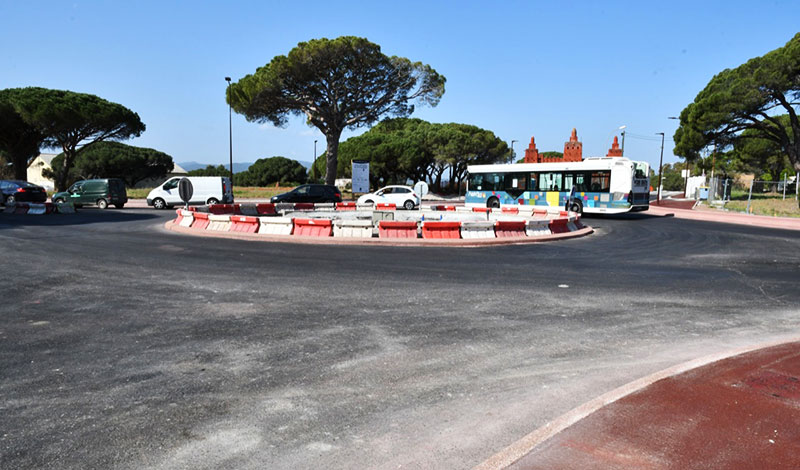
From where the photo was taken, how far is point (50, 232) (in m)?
15.4

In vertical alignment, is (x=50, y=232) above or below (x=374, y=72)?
below

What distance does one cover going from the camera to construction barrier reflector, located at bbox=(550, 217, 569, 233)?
16062mm

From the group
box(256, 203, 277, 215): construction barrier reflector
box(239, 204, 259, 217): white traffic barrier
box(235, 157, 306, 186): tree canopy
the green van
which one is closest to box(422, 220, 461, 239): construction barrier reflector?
box(239, 204, 259, 217): white traffic barrier

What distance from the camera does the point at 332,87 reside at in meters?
38.7

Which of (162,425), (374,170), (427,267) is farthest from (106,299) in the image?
(374,170)

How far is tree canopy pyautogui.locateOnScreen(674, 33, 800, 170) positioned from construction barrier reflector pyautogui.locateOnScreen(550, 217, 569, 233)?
1028 inches

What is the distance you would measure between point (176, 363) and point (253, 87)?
38.4 m

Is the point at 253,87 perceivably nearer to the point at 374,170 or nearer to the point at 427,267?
the point at 374,170

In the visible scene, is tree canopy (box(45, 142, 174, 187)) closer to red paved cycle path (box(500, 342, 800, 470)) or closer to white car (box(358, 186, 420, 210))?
white car (box(358, 186, 420, 210))

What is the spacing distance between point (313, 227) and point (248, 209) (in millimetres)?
10260

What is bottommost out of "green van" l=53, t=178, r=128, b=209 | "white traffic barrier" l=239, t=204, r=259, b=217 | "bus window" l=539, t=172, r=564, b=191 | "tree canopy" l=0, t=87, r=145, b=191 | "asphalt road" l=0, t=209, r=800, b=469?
"asphalt road" l=0, t=209, r=800, b=469

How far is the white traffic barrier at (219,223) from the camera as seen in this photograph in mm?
16031

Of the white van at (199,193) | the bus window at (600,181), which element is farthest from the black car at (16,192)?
the bus window at (600,181)

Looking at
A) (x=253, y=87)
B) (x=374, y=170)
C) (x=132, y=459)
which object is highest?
(x=253, y=87)
